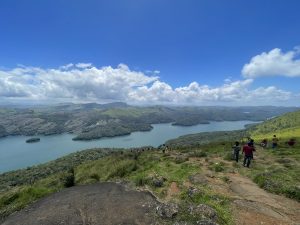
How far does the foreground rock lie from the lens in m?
15.3

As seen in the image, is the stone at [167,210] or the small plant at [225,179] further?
the small plant at [225,179]

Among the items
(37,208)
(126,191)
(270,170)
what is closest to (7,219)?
(37,208)

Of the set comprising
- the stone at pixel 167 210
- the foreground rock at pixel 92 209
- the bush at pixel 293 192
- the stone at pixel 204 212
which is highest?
the bush at pixel 293 192

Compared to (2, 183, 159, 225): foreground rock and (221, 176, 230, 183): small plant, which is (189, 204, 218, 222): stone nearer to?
(2, 183, 159, 225): foreground rock

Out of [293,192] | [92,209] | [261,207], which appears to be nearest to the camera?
[261,207]

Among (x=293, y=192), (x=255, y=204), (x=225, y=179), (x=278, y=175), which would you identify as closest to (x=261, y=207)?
(x=255, y=204)

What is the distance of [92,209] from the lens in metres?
16.8

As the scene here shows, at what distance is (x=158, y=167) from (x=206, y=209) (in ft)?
46.4

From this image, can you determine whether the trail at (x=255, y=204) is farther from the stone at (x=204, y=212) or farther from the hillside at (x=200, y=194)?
the stone at (x=204, y=212)

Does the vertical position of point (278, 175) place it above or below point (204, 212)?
above

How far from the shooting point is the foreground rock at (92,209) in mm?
15305

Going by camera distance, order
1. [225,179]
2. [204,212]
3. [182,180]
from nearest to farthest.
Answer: [204,212] < [225,179] < [182,180]

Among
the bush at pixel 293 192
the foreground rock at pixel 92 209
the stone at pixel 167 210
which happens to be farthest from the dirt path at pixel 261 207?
A: the foreground rock at pixel 92 209

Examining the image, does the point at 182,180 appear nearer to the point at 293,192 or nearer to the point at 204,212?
the point at 204,212
